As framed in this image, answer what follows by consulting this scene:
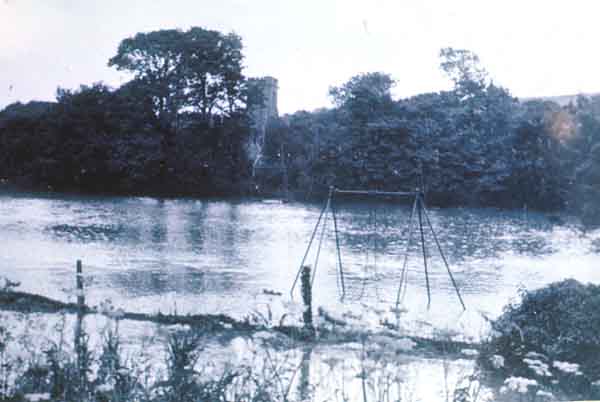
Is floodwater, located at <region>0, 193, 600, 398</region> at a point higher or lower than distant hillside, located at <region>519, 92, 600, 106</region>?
lower

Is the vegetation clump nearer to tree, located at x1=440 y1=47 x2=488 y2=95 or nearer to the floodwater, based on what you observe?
the floodwater

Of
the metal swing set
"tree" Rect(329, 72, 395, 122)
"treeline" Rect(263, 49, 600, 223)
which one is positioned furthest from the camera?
the metal swing set

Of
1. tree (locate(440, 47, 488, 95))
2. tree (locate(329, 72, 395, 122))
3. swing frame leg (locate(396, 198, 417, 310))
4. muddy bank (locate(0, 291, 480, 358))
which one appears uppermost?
tree (locate(440, 47, 488, 95))

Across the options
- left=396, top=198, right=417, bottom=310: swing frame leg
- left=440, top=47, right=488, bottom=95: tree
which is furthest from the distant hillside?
left=396, top=198, right=417, bottom=310: swing frame leg

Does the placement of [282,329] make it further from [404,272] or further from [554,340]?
[554,340]

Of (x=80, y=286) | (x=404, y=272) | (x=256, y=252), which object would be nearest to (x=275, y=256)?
(x=256, y=252)

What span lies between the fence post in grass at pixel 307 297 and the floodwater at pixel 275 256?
164 mm

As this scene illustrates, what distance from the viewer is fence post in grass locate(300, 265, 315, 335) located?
208 inches

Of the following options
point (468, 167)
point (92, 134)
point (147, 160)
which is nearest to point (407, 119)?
point (468, 167)

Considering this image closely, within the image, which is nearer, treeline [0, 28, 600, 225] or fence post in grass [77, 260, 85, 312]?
treeline [0, 28, 600, 225]

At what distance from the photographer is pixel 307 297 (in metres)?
5.45

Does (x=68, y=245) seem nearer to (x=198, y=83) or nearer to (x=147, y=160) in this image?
(x=147, y=160)

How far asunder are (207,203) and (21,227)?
1237mm

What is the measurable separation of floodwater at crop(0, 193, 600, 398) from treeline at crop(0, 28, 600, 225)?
0.62 ft
